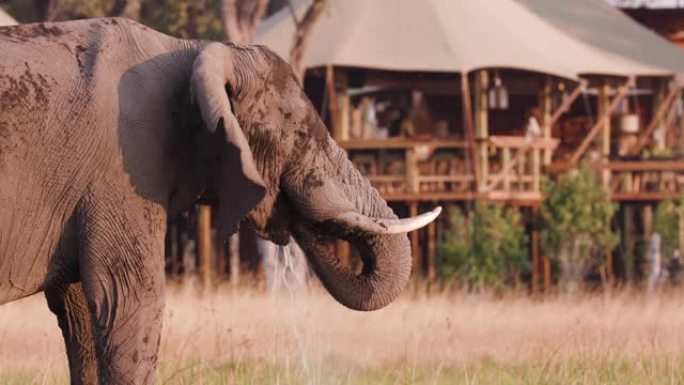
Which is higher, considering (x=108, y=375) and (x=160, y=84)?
(x=160, y=84)

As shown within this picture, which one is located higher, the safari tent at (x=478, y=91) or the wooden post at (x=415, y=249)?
the safari tent at (x=478, y=91)

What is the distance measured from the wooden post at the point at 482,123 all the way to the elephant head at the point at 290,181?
21793 millimetres

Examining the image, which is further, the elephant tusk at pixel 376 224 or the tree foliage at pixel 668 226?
the tree foliage at pixel 668 226

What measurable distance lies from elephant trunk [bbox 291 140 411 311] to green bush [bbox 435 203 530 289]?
20.2 metres

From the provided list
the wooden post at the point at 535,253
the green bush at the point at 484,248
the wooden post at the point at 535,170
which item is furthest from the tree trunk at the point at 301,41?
the wooden post at the point at 535,253

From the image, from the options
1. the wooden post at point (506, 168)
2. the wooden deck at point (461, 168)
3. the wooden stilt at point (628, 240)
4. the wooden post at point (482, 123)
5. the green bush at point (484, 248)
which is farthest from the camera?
the wooden stilt at point (628, 240)

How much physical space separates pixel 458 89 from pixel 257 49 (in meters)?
27.3

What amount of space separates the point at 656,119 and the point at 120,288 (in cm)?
2771

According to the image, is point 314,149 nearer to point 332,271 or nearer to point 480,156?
point 332,271

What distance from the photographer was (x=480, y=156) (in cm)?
3159

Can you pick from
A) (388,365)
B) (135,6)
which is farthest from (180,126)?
(135,6)

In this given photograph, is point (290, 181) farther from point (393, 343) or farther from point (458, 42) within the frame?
point (458, 42)

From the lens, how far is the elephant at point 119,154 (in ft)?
27.8

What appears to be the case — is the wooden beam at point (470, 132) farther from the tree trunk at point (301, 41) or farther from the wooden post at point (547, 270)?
the tree trunk at point (301, 41)
